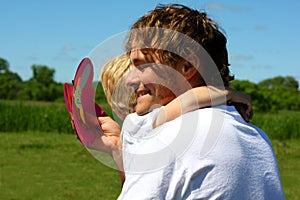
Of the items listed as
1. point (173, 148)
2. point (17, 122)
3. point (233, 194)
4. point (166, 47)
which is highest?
point (166, 47)

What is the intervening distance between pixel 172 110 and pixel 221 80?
0.14 m

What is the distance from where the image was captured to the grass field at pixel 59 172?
7.86 metres

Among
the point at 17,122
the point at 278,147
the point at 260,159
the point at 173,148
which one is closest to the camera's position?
the point at 173,148

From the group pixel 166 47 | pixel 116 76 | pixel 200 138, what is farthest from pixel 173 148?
pixel 116 76

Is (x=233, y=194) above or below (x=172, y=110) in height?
below

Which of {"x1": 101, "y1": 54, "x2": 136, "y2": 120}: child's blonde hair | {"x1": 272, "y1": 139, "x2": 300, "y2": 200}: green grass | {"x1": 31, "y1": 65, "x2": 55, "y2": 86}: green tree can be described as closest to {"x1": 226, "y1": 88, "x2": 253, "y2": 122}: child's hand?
{"x1": 101, "y1": 54, "x2": 136, "y2": 120}: child's blonde hair

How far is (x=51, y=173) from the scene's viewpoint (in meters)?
9.52

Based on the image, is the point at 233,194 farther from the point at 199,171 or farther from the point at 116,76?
the point at 116,76

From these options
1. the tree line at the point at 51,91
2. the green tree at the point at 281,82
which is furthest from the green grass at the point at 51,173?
the green tree at the point at 281,82

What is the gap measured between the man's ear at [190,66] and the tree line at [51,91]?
3361 cm

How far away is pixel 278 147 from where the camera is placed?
13680mm

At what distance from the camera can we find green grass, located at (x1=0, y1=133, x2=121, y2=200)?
782 centimetres

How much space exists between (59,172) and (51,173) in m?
0.17

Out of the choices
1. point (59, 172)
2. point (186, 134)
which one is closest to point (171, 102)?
point (186, 134)
